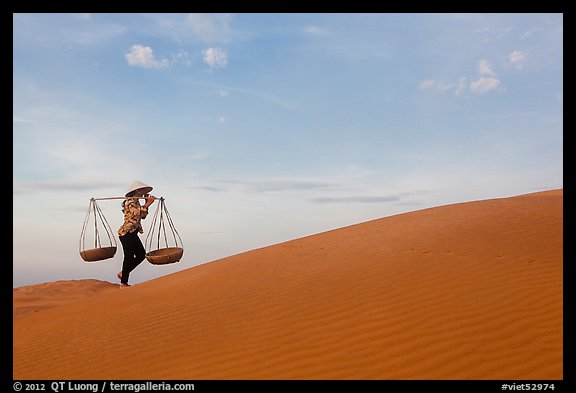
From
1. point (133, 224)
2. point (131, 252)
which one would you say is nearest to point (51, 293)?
point (131, 252)

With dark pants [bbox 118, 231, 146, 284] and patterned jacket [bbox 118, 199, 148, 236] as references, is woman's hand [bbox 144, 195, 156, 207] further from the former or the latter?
dark pants [bbox 118, 231, 146, 284]

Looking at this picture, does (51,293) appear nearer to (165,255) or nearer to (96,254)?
(96,254)

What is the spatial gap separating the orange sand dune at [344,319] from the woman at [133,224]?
103 centimetres

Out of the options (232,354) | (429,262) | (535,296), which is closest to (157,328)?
(232,354)

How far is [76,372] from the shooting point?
5.40 m

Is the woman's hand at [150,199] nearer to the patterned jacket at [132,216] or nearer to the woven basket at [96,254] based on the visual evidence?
the patterned jacket at [132,216]

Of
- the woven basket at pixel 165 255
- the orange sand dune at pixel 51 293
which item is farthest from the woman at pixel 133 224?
the orange sand dune at pixel 51 293

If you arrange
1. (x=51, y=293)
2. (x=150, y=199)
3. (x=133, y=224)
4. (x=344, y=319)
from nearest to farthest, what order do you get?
(x=344, y=319)
(x=150, y=199)
(x=133, y=224)
(x=51, y=293)

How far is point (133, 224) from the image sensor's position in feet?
33.7

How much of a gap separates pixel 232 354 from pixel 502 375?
2.79 metres

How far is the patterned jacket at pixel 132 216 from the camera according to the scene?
33.6 ft

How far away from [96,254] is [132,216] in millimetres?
1127
